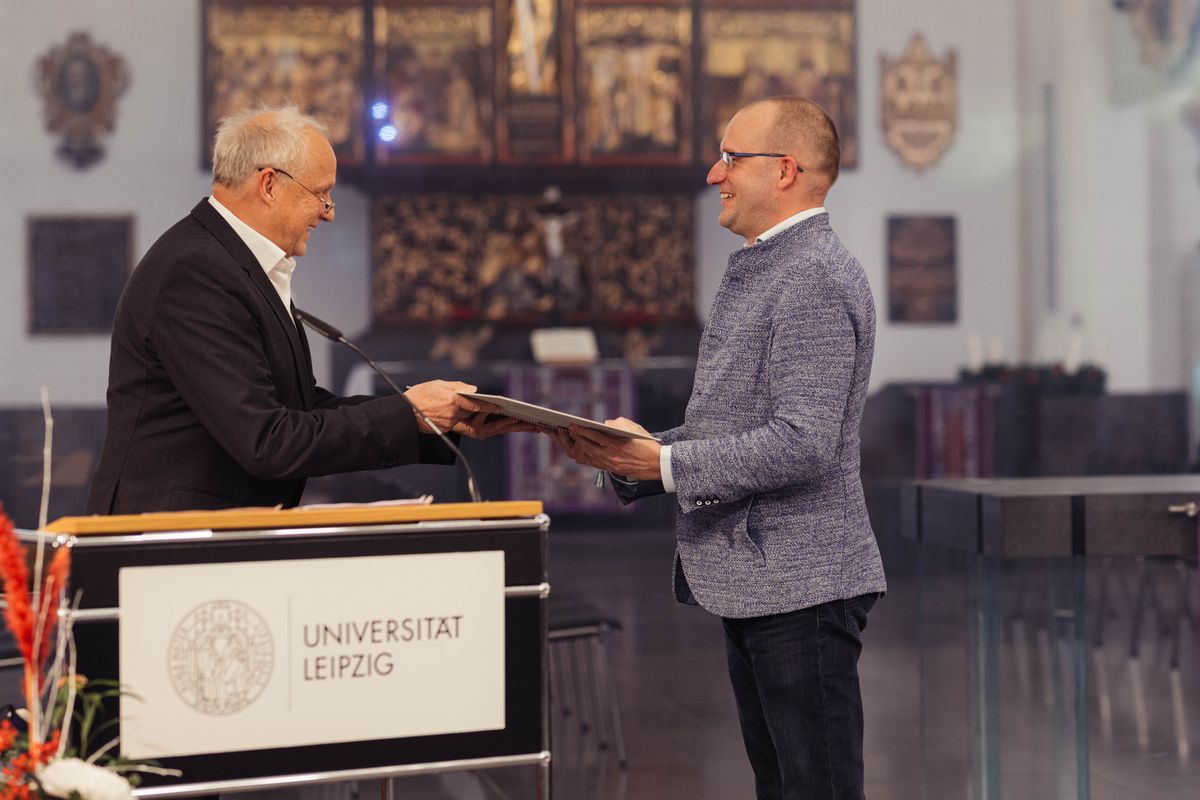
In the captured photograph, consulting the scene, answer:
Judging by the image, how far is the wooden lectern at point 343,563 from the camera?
214cm

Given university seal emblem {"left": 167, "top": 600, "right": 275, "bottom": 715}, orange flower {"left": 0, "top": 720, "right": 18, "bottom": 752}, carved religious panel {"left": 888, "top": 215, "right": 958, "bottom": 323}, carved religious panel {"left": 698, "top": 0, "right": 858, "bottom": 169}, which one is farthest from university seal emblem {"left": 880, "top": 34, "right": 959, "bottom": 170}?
orange flower {"left": 0, "top": 720, "right": 18, "bottom": 752}

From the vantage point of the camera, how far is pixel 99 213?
11586 mm

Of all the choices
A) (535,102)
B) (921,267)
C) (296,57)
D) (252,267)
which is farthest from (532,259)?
(252,267)

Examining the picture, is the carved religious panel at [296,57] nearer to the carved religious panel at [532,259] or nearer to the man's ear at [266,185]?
the carved religious panel at [532,259]

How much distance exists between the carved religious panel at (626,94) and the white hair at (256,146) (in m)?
8.54

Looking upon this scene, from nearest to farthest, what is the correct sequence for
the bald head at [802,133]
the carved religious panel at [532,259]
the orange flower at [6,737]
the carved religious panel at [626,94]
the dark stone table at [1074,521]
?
the orange flower at [6,737] → the bald head at [802,133] → the dark stone table at [1074,521] → the carved religious panel at [626,94] → the carved religious panel at [532,259]

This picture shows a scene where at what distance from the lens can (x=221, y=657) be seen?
2.18m

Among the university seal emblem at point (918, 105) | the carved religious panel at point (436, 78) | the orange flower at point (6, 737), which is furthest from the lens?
the university seal emblem at point (918, 105)

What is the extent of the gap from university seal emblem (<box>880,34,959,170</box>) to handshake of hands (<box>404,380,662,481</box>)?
1003 centimetres

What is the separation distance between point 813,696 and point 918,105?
10585 mm

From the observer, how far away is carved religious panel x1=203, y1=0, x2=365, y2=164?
10945mm

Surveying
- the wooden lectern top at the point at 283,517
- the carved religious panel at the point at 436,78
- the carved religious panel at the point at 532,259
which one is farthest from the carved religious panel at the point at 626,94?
the wooden lectern top at the point at 283,517

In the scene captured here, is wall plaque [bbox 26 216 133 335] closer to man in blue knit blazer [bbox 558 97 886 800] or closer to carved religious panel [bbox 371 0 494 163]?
carved religious panel [bbox 371 0 494 163]

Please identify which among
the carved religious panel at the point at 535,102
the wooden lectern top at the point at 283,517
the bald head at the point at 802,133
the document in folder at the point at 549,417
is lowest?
the wooden lectern top at the point at 283,517
